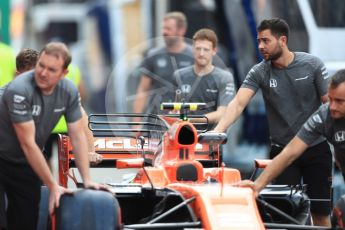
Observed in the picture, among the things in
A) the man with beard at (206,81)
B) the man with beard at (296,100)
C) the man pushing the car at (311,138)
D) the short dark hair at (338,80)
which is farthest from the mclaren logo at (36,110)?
the man with beard at (206,81)

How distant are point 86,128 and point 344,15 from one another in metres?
8.98

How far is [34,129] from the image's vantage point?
10445 millimetres

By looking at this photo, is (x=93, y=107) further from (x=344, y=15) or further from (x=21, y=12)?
(x=344, y=15)

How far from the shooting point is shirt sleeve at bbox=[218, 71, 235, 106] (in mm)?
13875

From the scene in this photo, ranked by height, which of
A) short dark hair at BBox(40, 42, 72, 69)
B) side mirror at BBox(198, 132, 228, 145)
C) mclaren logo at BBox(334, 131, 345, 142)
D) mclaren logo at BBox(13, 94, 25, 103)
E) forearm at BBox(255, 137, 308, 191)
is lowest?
forearm at BBox(255, 137, 308, 191)

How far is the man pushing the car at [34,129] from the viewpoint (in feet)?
34.0

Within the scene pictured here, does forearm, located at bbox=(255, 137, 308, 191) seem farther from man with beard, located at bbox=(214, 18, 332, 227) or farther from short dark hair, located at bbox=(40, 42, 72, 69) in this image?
short dark hair, located at bbox=(40, 42, 72, 69)

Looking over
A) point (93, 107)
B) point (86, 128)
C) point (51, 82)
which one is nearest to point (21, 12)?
point (93, 107)

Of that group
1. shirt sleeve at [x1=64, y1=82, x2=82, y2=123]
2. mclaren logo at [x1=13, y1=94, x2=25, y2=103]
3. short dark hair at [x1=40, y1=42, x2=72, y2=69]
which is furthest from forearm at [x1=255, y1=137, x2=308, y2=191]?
mclaren logo at [x1=13, y1=94, x2=25, y2=103]

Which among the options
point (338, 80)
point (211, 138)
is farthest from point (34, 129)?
point (338, 80)

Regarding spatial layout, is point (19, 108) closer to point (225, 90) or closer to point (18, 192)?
point (18, 192)

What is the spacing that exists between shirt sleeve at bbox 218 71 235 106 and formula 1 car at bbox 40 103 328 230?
0.92 m

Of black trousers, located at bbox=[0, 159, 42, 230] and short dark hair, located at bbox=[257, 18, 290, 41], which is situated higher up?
short dark hair, located at bbox=[257, 18, 290, 41]

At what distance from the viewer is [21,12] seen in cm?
2881
